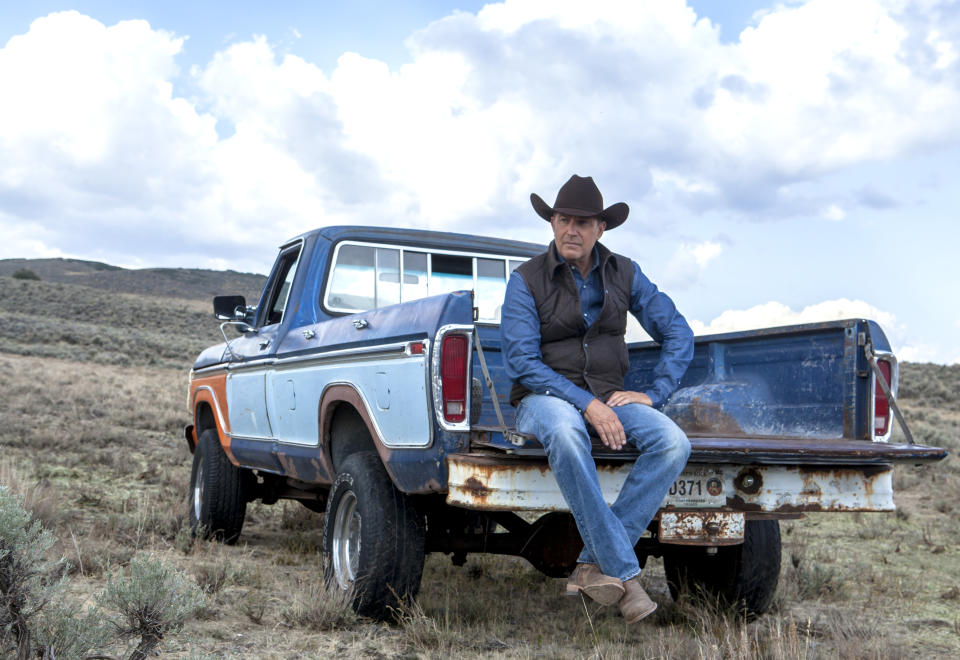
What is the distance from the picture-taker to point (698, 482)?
4.02 metres

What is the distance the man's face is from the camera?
4.33m

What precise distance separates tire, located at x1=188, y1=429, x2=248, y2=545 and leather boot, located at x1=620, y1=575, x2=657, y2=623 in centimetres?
401

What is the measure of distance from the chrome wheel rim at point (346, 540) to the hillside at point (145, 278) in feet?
246

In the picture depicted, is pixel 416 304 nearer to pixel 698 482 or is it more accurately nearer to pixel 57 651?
pixel 698 482

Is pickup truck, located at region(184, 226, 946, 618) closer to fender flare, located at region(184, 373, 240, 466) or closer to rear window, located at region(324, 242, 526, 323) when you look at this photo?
rear window, located at region(324, 242, 526, 323)

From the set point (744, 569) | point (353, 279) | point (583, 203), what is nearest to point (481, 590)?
point (744, 569)

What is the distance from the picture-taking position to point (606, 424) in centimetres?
380

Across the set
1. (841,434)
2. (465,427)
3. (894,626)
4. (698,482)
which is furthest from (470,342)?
(894,626)

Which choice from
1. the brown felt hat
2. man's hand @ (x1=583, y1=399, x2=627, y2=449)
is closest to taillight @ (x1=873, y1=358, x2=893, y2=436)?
man's hand @ (x1=583, y1=399, x2=627, y2=449)

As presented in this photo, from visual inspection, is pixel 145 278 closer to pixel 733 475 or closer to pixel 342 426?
pixel 342 426

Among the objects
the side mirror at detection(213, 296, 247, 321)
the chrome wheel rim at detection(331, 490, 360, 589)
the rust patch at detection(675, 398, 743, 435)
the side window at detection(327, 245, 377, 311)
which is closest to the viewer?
the chrome wheel rim at detection(331, 490, 360, 589)

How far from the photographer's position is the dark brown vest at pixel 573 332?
167 inches

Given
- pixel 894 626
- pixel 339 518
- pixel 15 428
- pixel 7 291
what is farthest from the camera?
pixel 7 291

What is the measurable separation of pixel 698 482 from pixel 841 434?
824 mm
